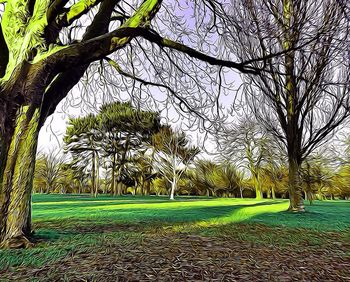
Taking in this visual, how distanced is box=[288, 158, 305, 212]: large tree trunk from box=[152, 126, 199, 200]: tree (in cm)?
1411

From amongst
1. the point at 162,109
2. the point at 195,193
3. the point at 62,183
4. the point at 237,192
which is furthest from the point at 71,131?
the point at 162,109

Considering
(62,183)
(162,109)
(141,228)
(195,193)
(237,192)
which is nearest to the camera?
(141,228)

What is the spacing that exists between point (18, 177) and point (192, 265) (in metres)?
2.89

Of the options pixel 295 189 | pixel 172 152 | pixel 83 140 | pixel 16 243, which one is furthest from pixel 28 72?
pixel 83 140

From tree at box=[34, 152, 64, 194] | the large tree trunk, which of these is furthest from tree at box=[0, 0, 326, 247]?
tree at box=[34, 152, 64, 194]

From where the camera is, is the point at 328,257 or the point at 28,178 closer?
the point at 328,257

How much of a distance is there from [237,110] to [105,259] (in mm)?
3968

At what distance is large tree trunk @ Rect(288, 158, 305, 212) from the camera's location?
10.2 metres

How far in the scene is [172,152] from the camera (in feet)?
82.2

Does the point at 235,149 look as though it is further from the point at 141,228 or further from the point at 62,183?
the point at 62,183

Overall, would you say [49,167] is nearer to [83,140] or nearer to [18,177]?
[83,140]

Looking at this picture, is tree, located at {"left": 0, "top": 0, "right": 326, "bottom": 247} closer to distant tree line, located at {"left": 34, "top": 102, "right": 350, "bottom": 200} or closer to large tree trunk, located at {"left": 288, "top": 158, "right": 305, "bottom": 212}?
large tree trunk, located at {"left": 288, "top": 158, "right": 305, "bottom": 212}

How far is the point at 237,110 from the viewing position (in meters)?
5.85

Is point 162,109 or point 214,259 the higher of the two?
point 162,109
